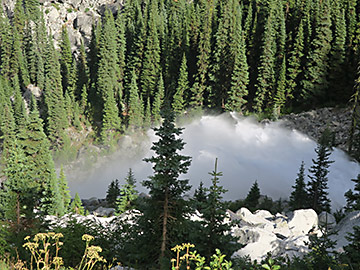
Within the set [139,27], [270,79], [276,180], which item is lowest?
[276,180]

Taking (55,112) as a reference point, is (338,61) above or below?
above

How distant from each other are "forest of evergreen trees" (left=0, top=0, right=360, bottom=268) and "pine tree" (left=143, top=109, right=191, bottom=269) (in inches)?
966

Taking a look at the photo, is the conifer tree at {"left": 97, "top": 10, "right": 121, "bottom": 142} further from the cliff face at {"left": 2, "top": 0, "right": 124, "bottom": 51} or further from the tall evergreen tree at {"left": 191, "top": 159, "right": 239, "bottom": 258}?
the tall evergreen tree at {"left": 191, "top": 159, "right": 239, "bottom": 258}

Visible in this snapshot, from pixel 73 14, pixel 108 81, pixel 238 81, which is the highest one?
pixel 73 14

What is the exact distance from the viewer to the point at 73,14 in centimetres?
10312

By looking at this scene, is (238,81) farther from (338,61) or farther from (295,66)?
(338,61)

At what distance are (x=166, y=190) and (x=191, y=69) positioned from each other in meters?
57.8

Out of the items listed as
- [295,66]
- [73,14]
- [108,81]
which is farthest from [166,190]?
[73,14]

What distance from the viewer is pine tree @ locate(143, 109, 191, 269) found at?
8273mm

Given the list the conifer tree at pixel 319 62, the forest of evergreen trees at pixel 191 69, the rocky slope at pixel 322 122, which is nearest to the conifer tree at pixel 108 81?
the forest of evergreen trees at pixel 191 69

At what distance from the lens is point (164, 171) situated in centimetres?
848

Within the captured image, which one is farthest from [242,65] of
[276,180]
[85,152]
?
[85,152]

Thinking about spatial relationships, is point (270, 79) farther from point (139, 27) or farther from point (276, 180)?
point (139, 27)

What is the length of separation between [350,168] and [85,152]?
46433mm
